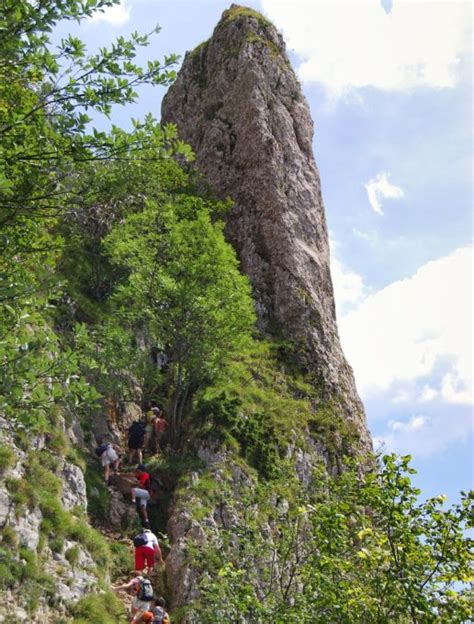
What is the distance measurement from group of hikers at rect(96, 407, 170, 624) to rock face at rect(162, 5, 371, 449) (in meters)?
12.3

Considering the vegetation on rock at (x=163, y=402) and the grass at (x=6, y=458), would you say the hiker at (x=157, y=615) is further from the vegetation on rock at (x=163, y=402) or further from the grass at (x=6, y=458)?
the grass at (x=6, y=458)

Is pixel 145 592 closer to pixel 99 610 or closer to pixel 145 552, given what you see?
Answer: pixel 99 610

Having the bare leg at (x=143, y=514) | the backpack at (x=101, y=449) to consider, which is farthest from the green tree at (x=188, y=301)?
the bare leg at (x=143, y=514)

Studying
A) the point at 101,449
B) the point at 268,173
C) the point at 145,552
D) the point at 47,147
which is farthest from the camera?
the point at 268,173

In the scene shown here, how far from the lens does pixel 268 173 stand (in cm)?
3834

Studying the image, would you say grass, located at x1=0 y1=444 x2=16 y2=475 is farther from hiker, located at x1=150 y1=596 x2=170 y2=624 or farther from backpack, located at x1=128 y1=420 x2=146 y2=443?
backpack, located at x1=128 y1=420 x2=146 y2=443

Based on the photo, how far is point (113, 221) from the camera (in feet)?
102

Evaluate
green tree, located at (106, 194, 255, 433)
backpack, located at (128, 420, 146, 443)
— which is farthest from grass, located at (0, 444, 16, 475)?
green tree, located at (106, 194, 255, 433)

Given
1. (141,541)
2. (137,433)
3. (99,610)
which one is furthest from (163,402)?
(99,610)

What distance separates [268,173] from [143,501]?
28.3 metres

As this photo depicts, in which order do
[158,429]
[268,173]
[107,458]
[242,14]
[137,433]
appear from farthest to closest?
[242,14] → [268,173] → [158,429] → [137,433] → [107,458]

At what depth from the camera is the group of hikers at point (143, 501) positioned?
12.4 meters

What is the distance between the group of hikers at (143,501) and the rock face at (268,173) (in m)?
12.3

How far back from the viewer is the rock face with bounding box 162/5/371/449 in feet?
108
